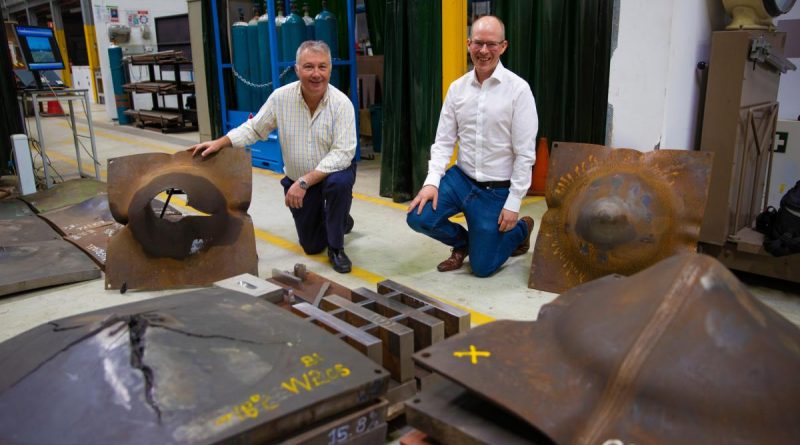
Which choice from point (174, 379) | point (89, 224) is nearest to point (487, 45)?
point (174, 379)

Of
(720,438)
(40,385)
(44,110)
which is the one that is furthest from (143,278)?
(44,110)

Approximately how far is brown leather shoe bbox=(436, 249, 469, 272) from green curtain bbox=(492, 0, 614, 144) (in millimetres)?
2116

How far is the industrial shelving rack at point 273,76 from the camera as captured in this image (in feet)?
21.6

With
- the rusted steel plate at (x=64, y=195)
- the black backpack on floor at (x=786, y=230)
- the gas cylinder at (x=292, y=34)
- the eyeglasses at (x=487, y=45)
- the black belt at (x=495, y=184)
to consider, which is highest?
the gas cylinder at (x=292, y=34)

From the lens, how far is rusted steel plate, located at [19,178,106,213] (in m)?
4.88

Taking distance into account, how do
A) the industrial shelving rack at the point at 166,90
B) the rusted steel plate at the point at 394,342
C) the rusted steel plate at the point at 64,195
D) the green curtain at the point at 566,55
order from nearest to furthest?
1. the rusted steel plate at the point at 394,342
2. the rusted steel plate at the point at 64,195
3. the green curtain at the point at 566,55
4. the industrial shelving rack at the point at 166,90

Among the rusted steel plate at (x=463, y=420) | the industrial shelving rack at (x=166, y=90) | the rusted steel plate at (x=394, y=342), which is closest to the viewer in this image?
the rusted steel plate at (x=463, y=420)

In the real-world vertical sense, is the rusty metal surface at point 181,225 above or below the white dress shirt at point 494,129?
below

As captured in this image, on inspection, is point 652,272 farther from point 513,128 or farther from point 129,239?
point 129,239

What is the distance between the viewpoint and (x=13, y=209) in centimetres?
482

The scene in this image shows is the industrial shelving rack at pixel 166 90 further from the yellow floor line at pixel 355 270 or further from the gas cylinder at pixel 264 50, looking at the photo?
the yellow floor line at pixel 355 270

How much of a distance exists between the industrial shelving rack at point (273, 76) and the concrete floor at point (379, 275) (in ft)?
3.76

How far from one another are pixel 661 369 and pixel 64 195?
513 centimetres

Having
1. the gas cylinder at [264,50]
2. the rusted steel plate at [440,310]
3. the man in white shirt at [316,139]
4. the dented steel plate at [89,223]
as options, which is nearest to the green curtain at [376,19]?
the gas cylinder at [264,50]
